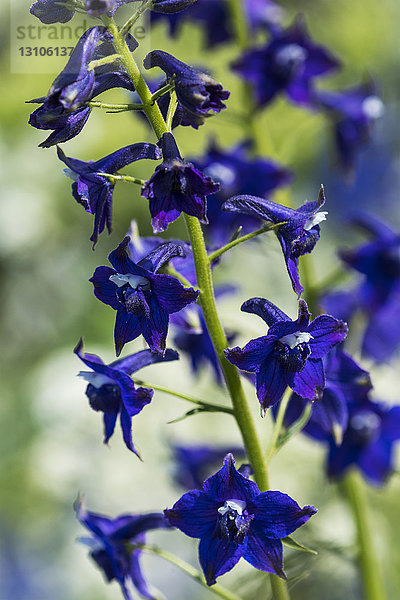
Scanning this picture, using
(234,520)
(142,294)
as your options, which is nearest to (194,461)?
(234,520)

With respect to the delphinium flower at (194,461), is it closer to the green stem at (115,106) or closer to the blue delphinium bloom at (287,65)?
the blue delphinium bloom at (287,65)

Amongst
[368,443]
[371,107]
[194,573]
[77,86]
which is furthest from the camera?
[371,107]

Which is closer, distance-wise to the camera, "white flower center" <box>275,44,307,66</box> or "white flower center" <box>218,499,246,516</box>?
"white flower center" <box>218,499,246,516</box>

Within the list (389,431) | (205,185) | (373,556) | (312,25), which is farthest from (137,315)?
(312,25)

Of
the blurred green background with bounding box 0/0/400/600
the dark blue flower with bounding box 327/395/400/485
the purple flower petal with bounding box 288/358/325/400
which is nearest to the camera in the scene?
the purple flower petal with bounding box 288/358/325/400

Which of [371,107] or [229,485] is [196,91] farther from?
[371,107]

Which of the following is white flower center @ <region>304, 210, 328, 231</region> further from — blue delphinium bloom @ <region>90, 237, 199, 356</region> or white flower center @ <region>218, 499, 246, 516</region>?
white flower center @ <region>218, 499, 246, 516</region>

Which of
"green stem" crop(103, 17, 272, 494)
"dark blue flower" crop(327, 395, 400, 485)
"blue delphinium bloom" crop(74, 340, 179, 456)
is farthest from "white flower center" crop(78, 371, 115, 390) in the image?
"dark blue flower" crop(327, 395, 400, 485)
